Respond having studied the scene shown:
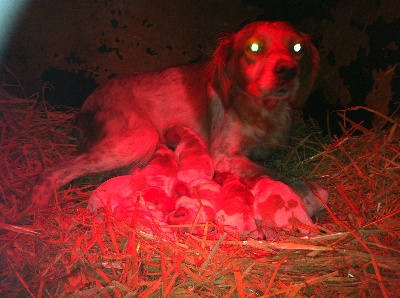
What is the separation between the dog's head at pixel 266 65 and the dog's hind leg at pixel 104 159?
0.68 metres

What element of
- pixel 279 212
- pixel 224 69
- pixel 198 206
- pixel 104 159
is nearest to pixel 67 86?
pixel 104 159

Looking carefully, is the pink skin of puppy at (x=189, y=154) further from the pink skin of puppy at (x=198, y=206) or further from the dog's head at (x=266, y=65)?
the dog's head at (x=266, y=65)

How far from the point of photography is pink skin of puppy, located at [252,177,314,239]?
2.07 m

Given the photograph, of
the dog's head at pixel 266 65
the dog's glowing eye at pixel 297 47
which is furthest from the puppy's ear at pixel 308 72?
the dog's glowing eye at pixel 297 47

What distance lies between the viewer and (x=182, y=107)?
3490mm

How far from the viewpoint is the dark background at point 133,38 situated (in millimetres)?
3445

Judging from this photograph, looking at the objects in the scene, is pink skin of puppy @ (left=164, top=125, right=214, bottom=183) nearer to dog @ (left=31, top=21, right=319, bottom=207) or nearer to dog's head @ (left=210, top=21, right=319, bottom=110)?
dog @ (left=31, top=21, right=319, bottom=207)

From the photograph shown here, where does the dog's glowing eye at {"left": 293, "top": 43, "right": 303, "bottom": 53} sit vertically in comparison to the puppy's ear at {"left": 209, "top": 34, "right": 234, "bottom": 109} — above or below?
above

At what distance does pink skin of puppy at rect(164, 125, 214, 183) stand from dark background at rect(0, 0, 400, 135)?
39.0 inches

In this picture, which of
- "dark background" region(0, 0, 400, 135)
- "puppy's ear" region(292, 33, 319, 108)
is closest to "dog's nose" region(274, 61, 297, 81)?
"puppy's ear" region(292, 33, 319, 108)

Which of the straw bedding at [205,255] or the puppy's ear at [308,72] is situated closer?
the straw bedding at [205,255]

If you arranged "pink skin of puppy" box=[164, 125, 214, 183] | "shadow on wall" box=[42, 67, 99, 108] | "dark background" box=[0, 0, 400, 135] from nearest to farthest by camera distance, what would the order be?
"pink skin of puppy" box=[164, 125, 214, 183]
"dark background" box=[0, 0, 400, 135]
"shadow on wall" box=[42, 67, 99, 108]

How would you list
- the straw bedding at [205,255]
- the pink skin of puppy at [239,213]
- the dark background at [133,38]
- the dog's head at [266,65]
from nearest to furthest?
the straw bedding at [205,255]
the pink skin of puppy at [239,213]
the dog's head at [266,65]
the dark background at [133,38]

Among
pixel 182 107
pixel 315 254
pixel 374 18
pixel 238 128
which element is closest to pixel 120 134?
pixel 182 107
